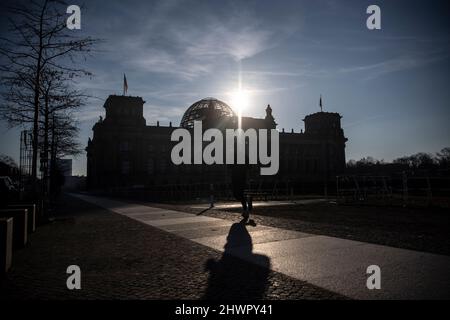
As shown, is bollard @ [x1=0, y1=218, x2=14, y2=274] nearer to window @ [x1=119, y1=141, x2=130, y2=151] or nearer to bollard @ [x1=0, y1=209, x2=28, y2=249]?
bollard @ [x1=0, y1=209, x2=28, y2=249]

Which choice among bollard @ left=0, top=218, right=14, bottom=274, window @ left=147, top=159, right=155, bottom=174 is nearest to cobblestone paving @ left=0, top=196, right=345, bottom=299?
bollard @ left=0, top=218, right=14, bottom=274

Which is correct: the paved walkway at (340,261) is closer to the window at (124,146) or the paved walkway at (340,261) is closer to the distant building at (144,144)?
the distant building at (144,144)

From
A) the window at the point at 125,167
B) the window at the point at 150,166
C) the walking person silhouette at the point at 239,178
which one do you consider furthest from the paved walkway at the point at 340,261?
the window at the point at 150,166

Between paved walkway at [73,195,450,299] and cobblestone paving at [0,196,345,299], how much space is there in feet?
1.05

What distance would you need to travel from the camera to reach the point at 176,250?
5926 millimetres

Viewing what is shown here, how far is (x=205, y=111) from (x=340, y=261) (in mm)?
73255

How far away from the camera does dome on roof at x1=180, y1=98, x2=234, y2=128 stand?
7619 cm

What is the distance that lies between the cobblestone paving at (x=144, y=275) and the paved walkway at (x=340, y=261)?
32cm

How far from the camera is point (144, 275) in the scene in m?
4.31

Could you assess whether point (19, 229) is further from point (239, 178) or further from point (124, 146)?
point (124, 146)

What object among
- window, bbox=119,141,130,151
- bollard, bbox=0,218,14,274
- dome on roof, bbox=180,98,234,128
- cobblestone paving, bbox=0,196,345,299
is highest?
dome on roof, bbox=180,98,234,128

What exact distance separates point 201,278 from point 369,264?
2497 millimetres

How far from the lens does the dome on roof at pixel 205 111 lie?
250ft
